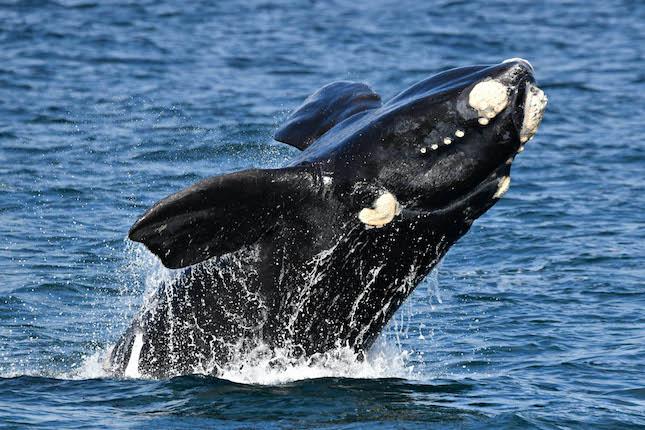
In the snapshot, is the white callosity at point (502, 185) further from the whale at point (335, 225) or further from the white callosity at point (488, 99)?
the white callosity at point (488, 99)

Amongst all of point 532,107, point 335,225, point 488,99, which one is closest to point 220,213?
point 335,225

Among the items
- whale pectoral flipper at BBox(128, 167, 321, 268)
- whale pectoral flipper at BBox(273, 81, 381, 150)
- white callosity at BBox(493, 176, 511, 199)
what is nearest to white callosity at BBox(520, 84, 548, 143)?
white callosity at BBox(493, 176, 511, 199)

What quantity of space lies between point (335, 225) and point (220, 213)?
130cm

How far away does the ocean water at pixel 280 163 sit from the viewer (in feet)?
45.3

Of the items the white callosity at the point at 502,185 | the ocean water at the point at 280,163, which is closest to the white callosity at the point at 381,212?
the white callosity at the point at 502,185

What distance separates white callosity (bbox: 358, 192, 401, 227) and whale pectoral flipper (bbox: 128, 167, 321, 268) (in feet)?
1.71

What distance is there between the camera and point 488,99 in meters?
12.3

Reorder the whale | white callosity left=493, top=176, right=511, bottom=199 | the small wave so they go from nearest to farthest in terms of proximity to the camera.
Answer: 1. the whale
2. white callosity left=493, top=176, right=511, bottom=199
3. the small wave

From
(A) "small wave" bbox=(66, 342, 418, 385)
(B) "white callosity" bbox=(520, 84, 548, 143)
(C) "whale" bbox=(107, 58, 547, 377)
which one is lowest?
(A) "small wave" bbox=(66, 342, 418, 385)

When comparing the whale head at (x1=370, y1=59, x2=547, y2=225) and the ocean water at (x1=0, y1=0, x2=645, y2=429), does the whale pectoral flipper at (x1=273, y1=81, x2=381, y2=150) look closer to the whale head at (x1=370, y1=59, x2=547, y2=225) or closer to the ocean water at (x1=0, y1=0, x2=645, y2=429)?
the whale head at (x1=370, y1=59, x2=547, y2=225)

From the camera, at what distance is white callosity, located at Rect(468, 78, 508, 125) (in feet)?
40.3

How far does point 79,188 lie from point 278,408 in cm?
1107

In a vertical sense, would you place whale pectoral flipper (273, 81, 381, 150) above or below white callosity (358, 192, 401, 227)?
above

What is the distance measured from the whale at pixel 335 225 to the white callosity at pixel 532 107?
1 centimetres
